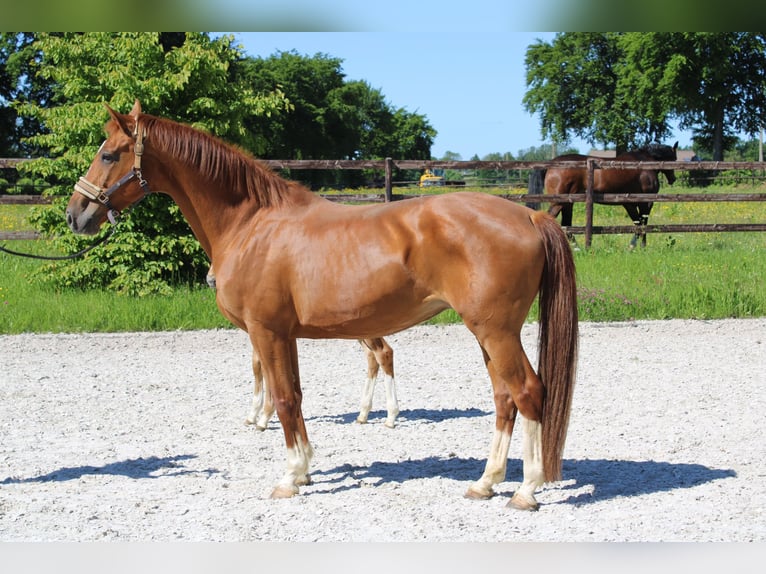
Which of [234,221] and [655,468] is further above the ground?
[234,221]

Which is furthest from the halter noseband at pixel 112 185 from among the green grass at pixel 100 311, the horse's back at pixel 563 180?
the horse's back at pixel 563 180

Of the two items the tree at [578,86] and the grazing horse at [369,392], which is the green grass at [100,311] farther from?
the tree at [578,86]

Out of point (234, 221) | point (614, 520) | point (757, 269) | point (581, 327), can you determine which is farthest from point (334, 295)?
point (757, 269)

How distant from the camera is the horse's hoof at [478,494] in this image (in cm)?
409

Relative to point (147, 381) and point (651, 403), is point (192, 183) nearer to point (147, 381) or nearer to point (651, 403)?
point (147, 381)

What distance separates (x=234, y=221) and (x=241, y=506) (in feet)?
5.30

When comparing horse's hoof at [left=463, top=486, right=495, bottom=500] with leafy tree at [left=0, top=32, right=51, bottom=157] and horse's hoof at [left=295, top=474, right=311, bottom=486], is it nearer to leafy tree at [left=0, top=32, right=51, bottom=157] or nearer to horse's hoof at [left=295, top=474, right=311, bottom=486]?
horse's hoof at [left=295, top=474, right=311, bottom=486]

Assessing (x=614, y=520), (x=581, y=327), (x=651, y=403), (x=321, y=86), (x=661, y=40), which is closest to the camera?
(x=614, y=520)

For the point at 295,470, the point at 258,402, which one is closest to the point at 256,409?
the point at 258,402

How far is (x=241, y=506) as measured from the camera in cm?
405

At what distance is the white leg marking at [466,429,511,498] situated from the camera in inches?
160

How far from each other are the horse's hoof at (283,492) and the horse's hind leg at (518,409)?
3.38 ft

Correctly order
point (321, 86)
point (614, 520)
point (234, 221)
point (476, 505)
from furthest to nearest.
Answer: point (321, 86) → point (234, 221) → point (476, 505) → point (614, 520)

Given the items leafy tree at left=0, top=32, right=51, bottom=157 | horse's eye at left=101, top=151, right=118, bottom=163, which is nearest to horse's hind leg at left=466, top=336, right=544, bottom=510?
horse's eye at left=101, top=151, right=118, bottom=163
